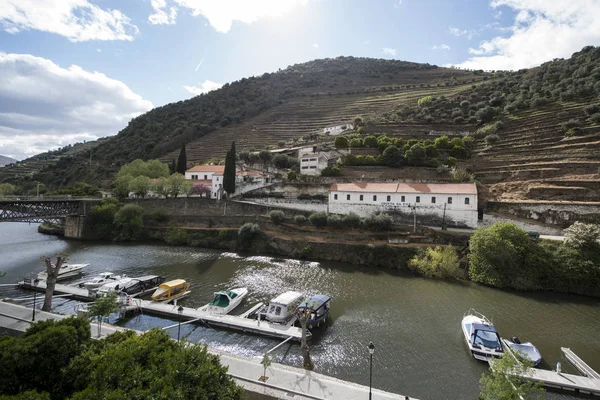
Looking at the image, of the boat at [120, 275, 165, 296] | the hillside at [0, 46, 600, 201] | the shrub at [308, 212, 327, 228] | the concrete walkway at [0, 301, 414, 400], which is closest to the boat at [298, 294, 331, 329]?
the concrete walkway at [0, 301, 414, 400]

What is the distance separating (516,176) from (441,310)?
2746 centimetres

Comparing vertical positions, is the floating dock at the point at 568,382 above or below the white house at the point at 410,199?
below

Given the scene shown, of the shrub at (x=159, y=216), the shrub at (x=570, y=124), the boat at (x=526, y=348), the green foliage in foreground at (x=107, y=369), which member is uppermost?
the shrub at (x=570, y=124)

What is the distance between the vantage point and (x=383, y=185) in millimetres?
39750

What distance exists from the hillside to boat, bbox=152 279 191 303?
36504 mm

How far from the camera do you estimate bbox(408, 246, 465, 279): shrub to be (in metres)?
28.1

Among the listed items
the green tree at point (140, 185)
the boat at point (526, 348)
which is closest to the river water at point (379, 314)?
the boat at point (526, 348)

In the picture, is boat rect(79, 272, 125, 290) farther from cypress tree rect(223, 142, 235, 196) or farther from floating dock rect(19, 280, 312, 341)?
cypress tree rect(223, 142, 235, 196)

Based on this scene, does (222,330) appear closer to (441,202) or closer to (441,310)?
(441,310)

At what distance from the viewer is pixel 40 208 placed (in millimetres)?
41125

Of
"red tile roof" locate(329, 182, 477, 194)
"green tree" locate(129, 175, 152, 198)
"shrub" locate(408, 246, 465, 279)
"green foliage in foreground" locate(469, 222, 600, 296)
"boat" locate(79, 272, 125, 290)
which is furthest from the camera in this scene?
"green tree" locate(129, 175, 152, 198)

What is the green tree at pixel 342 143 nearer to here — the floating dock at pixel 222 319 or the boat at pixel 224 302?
the boat at pixel 224 302

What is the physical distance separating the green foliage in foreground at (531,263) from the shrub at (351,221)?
1247cm

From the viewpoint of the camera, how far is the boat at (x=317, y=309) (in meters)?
18.8
